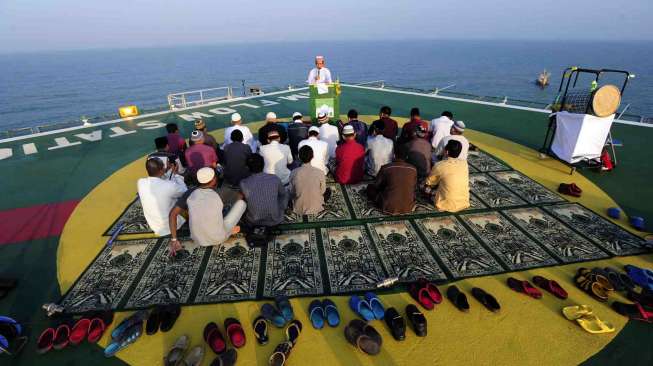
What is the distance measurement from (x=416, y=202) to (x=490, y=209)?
5.43 ft

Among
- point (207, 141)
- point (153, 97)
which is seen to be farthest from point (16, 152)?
point (153, 97)

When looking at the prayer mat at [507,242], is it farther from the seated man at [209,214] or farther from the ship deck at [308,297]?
the seated man at [209,214]

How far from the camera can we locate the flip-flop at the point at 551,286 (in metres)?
4.43

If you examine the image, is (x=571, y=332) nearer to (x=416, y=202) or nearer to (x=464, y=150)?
(x=416, y=202)

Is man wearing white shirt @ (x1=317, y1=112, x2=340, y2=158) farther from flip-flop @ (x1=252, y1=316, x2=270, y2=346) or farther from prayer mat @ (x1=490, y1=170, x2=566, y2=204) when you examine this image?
flip-flop @ (x1=252, y1=316, x2=270, y2=346)

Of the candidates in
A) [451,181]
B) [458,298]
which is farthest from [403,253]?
[451,181]

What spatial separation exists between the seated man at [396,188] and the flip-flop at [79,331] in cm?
541

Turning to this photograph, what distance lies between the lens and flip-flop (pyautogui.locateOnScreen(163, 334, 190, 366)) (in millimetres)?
3549

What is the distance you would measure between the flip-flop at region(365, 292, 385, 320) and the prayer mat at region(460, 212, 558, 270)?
252 centimetres

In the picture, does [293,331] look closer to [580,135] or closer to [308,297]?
[308,297]

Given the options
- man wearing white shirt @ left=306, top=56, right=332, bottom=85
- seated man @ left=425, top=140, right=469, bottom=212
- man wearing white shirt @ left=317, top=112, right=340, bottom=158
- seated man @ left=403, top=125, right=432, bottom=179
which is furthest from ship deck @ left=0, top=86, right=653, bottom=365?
man wearing white shirt @ left=306, top=56, right=332, bottom=85

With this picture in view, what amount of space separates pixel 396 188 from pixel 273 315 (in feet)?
11.4

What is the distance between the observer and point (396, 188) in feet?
20.2

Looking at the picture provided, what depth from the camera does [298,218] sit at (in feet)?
21.5
